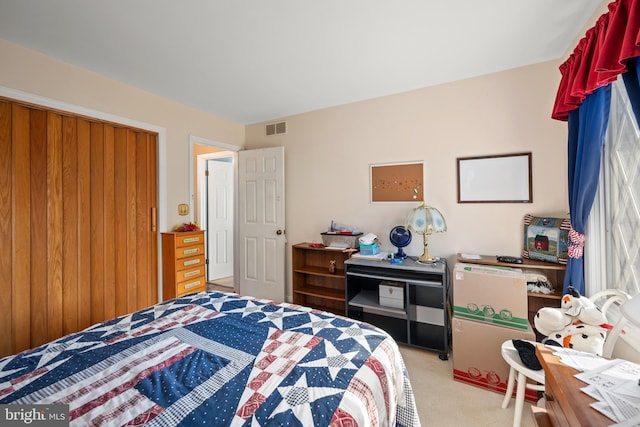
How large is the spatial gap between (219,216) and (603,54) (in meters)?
4.55

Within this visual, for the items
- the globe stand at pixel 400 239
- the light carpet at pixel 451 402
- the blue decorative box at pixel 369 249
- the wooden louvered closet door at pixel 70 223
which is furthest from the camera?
the blue decorative box at pixel 369 249

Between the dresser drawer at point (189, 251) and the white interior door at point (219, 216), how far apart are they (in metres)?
1.51

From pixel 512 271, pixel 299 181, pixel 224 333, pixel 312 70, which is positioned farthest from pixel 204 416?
pixel 299 181

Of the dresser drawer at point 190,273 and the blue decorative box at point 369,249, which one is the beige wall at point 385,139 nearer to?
the blue decorative box at point 369,249

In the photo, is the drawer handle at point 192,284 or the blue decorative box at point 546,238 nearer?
the blue decorative box at point 546,238

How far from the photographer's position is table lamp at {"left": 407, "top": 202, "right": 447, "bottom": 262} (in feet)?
7.77

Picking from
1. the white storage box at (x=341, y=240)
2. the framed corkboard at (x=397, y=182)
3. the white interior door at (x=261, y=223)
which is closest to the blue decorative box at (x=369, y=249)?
the white storage box at (x=341, y=240)

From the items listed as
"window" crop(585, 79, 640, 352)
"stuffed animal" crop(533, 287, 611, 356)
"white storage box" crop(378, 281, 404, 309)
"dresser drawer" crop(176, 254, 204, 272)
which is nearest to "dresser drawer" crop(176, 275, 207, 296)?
"dresser drawer" crop(176, 254, 204, 272)

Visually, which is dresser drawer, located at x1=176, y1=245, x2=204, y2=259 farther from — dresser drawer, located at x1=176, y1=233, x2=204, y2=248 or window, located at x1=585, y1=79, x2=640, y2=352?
window, located at x1=585, y1=79, x2=640, y2=352

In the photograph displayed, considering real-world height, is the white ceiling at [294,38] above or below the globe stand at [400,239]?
above

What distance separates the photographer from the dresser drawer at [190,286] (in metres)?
2.75

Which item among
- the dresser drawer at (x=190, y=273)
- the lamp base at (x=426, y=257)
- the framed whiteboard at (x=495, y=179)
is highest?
the framed whiteboard at (x=495, y=179)

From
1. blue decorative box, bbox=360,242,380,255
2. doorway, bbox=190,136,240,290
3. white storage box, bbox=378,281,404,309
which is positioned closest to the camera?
white storage box, bbox=378,281,404,309

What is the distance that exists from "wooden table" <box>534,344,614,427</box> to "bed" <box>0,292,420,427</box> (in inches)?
21.2
